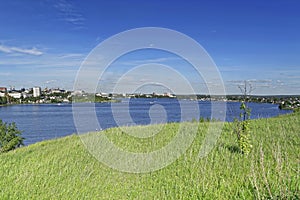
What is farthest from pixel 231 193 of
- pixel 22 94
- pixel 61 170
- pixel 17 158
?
pixel 22 94

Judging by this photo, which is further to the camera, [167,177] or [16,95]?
[16,95]

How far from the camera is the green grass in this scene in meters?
4.74

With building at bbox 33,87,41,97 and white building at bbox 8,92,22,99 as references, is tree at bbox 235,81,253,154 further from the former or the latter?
white building at bbox 8,92,22,99

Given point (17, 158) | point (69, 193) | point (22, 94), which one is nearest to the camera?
point (69, 193)

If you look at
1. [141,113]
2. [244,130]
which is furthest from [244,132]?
[141,113]

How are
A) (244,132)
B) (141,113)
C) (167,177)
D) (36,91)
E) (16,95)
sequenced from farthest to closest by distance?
1. (16,95)
2. (36,91)
3. (141,113)
4. (244,132)
5. (167,177)

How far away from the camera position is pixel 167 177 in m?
5.94

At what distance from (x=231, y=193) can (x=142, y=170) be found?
234 centimetres

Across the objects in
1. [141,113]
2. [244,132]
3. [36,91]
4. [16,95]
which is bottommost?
[141,113]

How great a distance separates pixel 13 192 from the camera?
5.31 m

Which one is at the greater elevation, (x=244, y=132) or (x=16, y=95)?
(x=16, y=95)

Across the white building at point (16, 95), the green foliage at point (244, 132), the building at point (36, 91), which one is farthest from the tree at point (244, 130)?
the white building at point (16, 95)

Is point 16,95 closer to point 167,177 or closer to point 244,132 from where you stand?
point 244,132

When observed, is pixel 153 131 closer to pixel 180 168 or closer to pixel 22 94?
pixel 180 168
